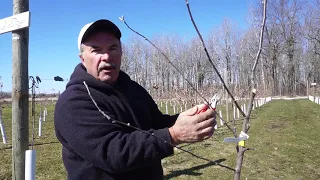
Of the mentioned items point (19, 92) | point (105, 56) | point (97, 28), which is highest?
point (97, 28)

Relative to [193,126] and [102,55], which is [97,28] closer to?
[102,55]

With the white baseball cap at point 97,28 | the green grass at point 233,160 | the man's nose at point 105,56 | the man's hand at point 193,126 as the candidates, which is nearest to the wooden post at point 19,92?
the white baseball cap at point 97,28

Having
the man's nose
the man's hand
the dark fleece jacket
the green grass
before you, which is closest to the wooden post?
the dark fleece jacket

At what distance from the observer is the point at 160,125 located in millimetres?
1982

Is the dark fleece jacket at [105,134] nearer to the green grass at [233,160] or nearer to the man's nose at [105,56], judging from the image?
the man's nose at [105,56]

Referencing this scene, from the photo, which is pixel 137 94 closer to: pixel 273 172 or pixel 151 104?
pixel 151 104

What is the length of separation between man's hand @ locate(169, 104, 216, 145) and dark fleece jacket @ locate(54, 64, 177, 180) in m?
0.05

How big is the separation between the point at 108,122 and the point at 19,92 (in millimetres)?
1835

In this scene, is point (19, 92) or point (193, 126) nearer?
point (193, 126)

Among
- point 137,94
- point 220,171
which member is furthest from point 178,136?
point 220,171

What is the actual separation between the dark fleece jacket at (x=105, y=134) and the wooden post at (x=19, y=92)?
1.34m

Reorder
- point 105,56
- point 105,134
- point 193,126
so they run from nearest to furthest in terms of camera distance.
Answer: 1. point 193,126
2. point 105,134
3. point 105,56

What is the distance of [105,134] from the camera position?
135cm

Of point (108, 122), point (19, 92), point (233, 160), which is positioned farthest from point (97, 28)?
point (233, 160)
